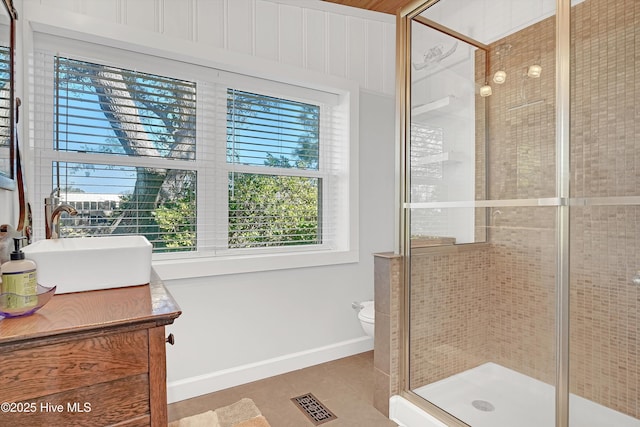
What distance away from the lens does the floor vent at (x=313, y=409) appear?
186 cm

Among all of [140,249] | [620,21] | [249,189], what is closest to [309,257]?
[249,189]

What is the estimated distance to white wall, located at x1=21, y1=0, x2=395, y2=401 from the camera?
1978 millimetres

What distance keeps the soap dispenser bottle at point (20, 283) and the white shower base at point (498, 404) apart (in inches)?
66.2

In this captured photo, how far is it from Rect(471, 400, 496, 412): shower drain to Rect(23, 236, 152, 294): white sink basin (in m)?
1.66

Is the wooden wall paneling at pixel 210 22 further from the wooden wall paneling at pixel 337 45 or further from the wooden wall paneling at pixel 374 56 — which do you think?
the wooden wall paneling at pixel 374 56

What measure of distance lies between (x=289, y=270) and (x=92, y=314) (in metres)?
1.61

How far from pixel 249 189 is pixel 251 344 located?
3.33 ft

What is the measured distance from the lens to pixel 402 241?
75.6 inches

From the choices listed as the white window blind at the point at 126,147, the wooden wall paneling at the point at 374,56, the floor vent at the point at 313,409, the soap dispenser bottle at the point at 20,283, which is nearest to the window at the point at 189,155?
the white window blind at the point at 126,147

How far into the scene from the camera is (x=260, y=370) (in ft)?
7.52

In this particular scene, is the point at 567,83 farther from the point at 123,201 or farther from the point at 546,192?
the point at 123,201

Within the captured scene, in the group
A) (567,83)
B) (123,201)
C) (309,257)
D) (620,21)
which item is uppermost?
(620,21)

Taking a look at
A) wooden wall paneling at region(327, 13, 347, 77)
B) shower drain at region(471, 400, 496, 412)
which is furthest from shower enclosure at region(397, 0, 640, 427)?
wooden wall paneling at region(327, 13, 347, 77)

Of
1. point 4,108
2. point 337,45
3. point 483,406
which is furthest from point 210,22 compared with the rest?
point 483,406
